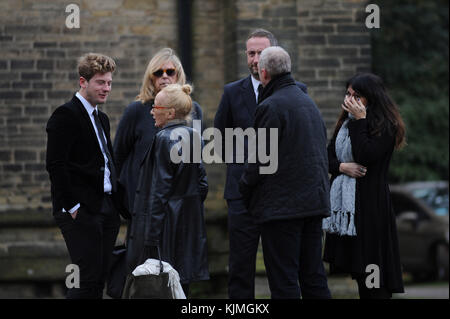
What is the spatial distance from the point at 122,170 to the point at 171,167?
1123mm

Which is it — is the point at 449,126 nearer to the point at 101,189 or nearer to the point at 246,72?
the point at 246,72

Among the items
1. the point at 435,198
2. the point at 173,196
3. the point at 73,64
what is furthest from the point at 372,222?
the point at 435,198

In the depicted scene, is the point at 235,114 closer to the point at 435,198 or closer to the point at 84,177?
the point at 84,177

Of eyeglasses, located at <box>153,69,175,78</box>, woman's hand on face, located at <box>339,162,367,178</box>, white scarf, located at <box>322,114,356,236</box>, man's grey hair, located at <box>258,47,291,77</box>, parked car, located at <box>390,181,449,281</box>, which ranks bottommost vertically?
parked car, located at <box>390,181,449,281</box>

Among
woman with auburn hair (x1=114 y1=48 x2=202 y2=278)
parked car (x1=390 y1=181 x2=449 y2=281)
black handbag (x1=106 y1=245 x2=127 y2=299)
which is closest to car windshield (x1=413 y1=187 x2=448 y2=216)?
parked car (x1=390 y1=181 x2=449 y2=281)

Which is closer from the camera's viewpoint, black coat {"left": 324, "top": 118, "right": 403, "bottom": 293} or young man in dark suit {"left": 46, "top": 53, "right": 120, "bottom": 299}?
young man in dark suit {"left": 46, "top": 53, "right": 120, "bottom": 299}

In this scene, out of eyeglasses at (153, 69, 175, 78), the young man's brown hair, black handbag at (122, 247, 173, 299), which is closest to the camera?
black handbag at (122, 247, 173, 299)

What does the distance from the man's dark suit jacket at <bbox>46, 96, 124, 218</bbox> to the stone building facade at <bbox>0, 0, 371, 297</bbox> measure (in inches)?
135

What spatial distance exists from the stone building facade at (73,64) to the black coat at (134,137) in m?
2.91

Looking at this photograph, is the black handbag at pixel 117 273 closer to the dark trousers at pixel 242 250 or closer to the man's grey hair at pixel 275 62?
the dark trousers at pixel 242 250

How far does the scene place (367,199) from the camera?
236 inches

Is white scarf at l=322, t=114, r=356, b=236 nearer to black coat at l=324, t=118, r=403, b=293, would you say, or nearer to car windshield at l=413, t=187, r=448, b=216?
black coat at l=324, t=118, r=403, b=293

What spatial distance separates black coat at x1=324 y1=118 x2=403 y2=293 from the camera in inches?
234

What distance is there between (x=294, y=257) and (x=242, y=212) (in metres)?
0.82
